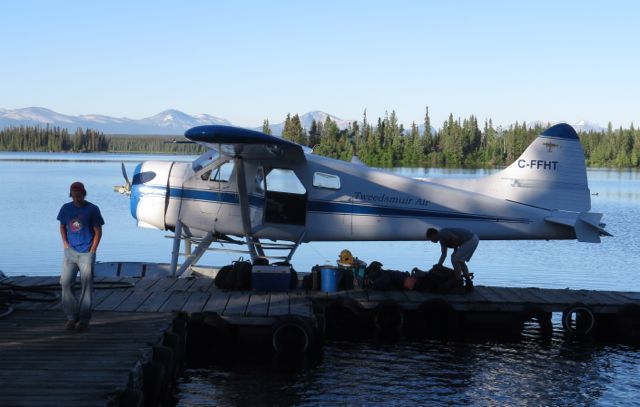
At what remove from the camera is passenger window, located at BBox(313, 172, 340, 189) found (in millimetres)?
11914

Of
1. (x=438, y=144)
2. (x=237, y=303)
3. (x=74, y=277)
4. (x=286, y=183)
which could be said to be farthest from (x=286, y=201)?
(x=438, y=144)

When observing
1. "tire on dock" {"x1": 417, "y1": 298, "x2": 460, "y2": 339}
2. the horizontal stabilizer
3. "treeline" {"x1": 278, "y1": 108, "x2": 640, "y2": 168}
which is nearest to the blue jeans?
"tire on dock" {"x1": 417, "y1": 298, "x2": 460, "y2": 339}

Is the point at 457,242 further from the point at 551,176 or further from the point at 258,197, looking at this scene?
the point at 258,197

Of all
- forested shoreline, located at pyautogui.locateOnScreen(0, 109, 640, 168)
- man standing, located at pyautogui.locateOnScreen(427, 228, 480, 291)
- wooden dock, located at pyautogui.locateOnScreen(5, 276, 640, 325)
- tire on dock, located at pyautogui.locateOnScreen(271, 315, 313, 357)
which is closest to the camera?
tire on dock, located at pyautogui.locateOnScreen(271, 315, 313, 357)

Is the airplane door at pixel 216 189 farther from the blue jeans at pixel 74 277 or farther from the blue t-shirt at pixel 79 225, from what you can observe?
the blue t-shirt at pixel 79 225

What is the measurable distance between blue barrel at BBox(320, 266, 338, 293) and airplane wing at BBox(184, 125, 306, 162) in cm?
161

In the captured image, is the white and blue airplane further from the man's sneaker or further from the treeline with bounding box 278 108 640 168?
the treeline with bounding box 278 108 640 168

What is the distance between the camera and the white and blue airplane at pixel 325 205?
1189 centimetres

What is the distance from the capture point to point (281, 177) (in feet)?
39.0

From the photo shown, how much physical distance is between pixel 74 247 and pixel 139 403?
216 centimetres

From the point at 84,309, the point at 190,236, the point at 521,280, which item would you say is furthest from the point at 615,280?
the point at 84,309

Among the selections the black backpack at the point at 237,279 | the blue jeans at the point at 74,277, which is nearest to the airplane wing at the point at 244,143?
the black backpack at the point at 237,279

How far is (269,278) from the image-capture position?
36.0 ft

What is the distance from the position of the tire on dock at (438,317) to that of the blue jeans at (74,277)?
4.41 m
